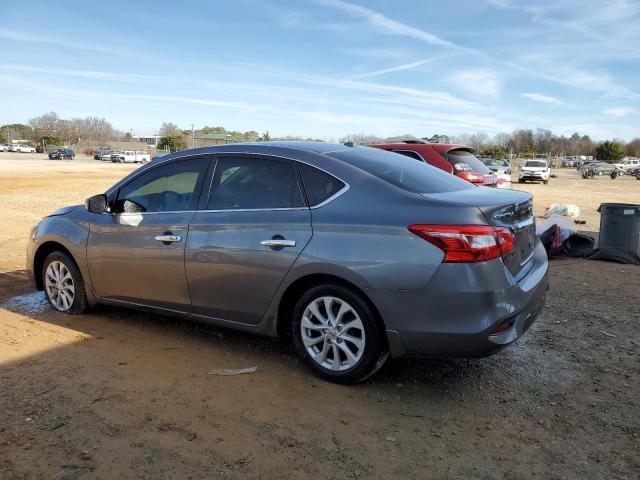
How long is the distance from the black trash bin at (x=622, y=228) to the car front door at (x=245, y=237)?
20.7 feet

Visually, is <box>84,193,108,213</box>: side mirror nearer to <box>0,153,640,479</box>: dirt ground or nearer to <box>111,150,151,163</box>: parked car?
<box>0,153,640,479</box>: dirt ground

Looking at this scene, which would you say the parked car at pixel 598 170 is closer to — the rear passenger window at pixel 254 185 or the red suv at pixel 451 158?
the red suv at pixel 451 158

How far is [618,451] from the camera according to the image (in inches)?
114

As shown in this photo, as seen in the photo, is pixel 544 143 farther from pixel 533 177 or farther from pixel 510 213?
pixel 510 213

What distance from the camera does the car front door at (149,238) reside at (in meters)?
4.25

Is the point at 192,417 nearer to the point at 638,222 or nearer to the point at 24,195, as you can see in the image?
the point at 638,222

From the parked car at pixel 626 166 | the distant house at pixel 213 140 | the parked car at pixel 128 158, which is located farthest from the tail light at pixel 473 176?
the parked car at pixel 128 158

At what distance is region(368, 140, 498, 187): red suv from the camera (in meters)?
8.82

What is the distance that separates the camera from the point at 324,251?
3.49 m

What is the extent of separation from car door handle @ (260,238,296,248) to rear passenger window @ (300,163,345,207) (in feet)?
0.99

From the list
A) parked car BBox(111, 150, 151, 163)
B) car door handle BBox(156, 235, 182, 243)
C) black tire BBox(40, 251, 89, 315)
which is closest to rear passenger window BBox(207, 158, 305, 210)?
car door handle BBox(156, 235, 182, 243)

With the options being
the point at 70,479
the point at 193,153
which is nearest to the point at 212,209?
the point at 193,153

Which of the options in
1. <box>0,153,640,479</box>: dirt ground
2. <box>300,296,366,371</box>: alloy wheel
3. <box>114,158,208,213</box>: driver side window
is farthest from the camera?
<box>114,158,208,213</box>: driver side window

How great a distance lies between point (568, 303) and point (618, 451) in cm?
303
